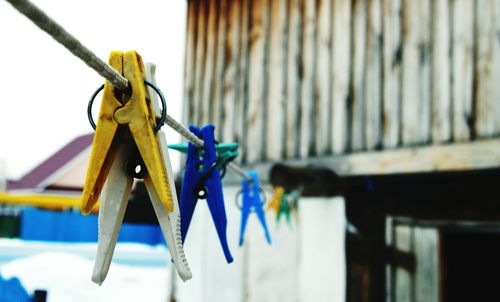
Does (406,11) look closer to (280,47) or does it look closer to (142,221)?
(280,47)

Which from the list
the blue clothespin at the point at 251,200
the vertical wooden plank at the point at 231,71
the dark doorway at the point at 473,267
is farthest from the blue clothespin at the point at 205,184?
the dark doorway at the point at 473,267

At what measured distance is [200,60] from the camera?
4.75m

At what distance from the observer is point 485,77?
2.79 metres

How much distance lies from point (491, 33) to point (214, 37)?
2482mm

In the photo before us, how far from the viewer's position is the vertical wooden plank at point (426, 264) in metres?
3.27

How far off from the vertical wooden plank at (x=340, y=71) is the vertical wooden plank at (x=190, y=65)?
1563 millimetres

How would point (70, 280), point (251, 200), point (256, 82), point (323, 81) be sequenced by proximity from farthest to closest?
point (70, 280)
point (256, 82)
point (323, 81)
point (251, 200)

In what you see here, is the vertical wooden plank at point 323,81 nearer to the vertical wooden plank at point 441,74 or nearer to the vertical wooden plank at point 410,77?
the vertical wooden plank at point 410,77

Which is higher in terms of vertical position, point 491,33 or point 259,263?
point 491,33

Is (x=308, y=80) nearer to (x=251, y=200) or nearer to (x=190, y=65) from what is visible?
(x=190, y=65)

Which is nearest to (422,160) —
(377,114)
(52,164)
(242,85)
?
(377,114)

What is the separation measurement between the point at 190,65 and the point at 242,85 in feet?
2.26

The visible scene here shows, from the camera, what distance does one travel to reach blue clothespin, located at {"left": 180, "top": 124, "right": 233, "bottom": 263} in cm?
138

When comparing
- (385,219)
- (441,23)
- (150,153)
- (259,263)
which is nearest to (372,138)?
(385,219)
